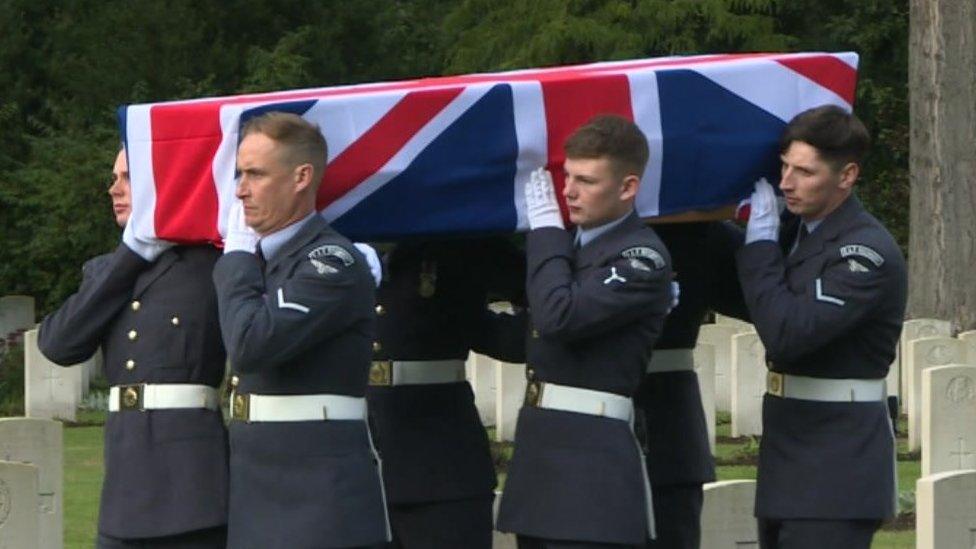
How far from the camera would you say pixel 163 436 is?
590 cm

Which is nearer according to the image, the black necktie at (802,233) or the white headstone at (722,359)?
the black necktie at (802,233)

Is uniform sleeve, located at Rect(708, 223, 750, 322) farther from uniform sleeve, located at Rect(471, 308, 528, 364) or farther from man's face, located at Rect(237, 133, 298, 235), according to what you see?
man's face, located at Rect(237, 133, 298, 235)

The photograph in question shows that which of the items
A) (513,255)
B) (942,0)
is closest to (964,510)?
(513,255)

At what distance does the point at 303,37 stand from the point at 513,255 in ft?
44.8

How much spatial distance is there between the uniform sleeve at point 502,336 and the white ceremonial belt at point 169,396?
1.04 m

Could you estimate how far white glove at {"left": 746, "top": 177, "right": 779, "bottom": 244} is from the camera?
6.05 m

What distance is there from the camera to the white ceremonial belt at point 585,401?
5.84 meters

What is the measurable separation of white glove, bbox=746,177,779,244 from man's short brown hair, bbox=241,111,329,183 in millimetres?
1185

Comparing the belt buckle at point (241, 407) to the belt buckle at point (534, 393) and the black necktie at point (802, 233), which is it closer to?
the belt buckle at point (534, 393)

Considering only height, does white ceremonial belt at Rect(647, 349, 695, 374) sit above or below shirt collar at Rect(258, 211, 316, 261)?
below

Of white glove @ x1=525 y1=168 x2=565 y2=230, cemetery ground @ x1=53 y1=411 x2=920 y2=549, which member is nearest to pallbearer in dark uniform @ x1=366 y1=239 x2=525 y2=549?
white glove @ x1=525 y1=168 x2=565 y2=230

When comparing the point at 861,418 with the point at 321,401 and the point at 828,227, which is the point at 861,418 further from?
the point at 321,401

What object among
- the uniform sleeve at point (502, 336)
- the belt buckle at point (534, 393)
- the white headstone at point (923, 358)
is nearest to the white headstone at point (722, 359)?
the white headstone at point (923, 358)

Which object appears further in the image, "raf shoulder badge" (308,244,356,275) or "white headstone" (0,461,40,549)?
"white headstone" (0,461,40,549)
